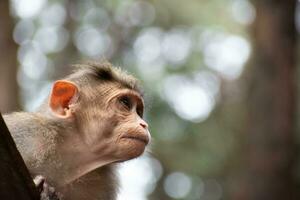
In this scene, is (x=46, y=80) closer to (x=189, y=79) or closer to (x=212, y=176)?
(x=189, y=79)

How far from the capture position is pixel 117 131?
15.2 ft

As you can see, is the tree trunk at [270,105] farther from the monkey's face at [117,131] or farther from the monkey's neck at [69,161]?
the monkey's neck at [69,161]

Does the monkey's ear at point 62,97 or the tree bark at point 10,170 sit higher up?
the tree bark at point 10,170

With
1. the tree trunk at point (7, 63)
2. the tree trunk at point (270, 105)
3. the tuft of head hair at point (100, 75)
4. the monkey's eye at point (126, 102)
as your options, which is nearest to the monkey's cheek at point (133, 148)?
the monkey's eye at point (126, 102)

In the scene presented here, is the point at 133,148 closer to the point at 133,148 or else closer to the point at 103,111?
the point at 133,148

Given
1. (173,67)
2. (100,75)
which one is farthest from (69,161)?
(173,67)

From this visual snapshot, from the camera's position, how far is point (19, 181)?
2986 mm

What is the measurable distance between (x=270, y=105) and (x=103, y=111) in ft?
16.5

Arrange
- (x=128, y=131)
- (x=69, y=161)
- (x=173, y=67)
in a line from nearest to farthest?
(x=69, y=161)
(x=128, y=131)
(x=173, y=67)

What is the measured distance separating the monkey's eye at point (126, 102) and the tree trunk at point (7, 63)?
3.80 m

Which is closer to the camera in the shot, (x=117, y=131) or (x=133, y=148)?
(x=133, y=148)

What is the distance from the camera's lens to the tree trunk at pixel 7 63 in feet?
28.0

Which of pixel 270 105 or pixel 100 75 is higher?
pixel 100 75

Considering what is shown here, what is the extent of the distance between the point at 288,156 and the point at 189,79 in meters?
7.07
